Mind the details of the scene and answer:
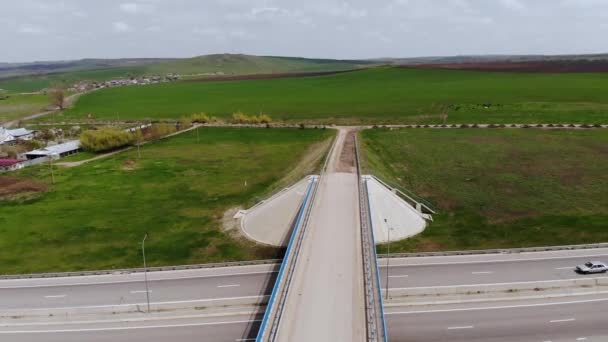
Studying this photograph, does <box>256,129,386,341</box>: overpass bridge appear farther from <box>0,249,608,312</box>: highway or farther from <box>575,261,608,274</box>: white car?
<box>575,261,608,274</box>: white car

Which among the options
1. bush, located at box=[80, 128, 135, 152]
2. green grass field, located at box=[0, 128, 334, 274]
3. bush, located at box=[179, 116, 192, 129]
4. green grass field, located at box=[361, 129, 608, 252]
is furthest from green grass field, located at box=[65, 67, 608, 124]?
green grass field, located at box=[0, 128, 334, 274]

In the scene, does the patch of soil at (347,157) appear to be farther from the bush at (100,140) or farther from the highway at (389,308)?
the bush at (100,140)

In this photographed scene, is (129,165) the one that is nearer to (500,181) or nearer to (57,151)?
(57,151)

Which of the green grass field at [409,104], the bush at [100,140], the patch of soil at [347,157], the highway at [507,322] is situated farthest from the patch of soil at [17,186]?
the green grass field at [409,104]

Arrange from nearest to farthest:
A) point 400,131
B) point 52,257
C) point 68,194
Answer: point 52,257
point 68,194
point 400,131

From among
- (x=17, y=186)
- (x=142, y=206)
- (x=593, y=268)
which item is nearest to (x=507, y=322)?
(x=593, y=268)

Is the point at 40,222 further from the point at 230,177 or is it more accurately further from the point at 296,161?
the point at 296,161

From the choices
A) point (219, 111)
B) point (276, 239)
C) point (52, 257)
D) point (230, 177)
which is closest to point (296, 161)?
point (230, 177)
